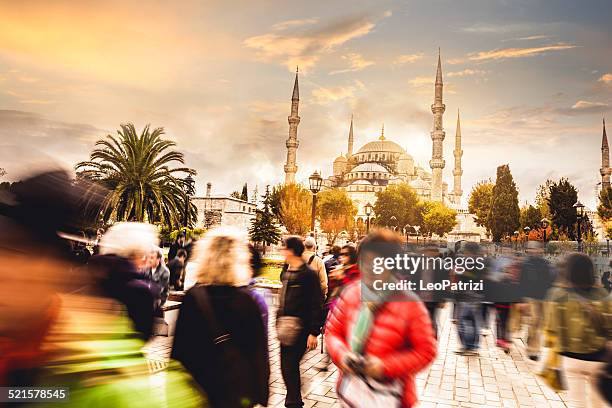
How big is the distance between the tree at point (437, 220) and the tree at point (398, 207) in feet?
6.39

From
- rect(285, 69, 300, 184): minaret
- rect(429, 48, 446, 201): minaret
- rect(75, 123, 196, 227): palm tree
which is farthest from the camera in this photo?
rect(285, 69, 300, 184): minaret

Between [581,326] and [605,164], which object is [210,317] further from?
[605,164]

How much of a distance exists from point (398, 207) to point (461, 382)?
59.0 m

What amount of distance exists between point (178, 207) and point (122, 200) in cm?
223

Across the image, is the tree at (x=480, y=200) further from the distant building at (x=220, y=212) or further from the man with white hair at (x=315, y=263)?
the man with white hair at (x=315, y=263)

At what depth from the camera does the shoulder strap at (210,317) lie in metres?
2.38

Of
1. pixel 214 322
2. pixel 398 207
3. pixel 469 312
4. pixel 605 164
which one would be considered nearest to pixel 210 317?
pixel 214 322

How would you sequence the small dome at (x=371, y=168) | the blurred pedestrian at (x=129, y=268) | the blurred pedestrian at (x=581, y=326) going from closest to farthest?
Result: the blurred pedestrian at (x=129, y=268) < the blurred pedestrian at (x=581, y=326) < the small dome at (x=371, y=168)

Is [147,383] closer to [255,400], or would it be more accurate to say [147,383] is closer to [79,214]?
[79,214]

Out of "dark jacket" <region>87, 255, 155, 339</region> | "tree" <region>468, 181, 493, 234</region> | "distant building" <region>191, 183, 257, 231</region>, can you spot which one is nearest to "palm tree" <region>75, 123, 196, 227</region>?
"dark jacket" <region>87, 255, 155, 339</region>

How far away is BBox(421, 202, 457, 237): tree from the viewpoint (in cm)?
6322

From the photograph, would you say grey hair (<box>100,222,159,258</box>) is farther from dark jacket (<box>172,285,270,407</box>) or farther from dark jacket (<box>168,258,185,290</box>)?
dark jacket (<box>168,258,185,290</box>)

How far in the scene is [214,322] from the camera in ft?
7.93

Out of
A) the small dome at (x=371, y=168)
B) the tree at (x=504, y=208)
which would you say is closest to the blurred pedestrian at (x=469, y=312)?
the tree at (x=504, y=208)
